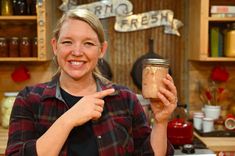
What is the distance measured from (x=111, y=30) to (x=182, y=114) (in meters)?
0.88

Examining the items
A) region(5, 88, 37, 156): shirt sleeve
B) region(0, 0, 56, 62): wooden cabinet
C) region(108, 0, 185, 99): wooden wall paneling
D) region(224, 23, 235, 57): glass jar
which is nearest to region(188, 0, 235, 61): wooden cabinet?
region(224, 23, 235, 57): glass jar

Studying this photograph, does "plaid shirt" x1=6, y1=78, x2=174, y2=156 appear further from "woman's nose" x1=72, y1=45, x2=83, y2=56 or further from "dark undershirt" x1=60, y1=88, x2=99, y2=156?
"woman's nose" x1=72, y1=45, x2=83, y2=56

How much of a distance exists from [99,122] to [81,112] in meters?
0.18

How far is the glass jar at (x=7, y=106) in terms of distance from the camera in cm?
253

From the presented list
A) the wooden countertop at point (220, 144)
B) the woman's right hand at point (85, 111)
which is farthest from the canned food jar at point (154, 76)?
the wooden countertop at point (220, 144)

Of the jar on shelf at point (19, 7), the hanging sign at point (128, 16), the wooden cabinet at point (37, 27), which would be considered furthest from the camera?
the hanging sign at point (128, 16)

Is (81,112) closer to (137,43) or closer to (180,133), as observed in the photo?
(180,133)

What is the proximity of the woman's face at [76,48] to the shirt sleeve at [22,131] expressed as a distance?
0.19 m

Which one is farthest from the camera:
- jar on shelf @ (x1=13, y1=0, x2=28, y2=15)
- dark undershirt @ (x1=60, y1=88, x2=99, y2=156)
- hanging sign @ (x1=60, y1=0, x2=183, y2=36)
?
hanging sign @ (x1=60, y1=0, x2=183, y2=36)

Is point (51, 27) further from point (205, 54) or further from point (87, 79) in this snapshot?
point (87, 79)

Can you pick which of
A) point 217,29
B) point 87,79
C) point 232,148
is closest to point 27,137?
point 87,79

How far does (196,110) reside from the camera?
9.32 ft

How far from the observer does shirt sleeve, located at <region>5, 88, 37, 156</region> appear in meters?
1.11

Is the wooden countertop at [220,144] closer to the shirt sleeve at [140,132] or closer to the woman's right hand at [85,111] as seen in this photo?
the shirt sleeve at [140,132]
